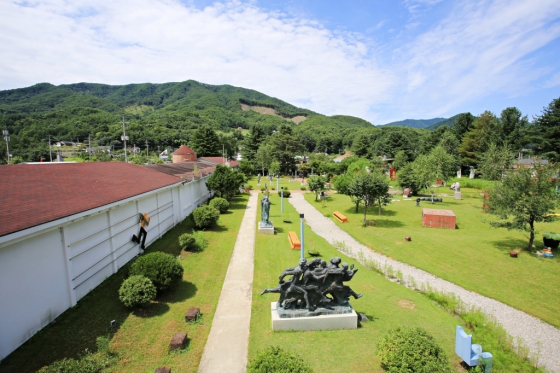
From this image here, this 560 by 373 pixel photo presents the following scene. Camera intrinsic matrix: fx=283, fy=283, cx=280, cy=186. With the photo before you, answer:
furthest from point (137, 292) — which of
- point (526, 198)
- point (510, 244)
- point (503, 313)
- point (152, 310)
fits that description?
point (510, 244)

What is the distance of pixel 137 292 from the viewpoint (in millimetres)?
8820

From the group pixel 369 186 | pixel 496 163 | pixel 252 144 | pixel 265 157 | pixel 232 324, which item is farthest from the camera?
pixel 252 144

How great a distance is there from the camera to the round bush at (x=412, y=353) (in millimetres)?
5949

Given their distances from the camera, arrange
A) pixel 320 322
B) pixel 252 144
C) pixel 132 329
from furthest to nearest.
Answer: pixel 252 144 < pixel 320 322 < pixel 132 329

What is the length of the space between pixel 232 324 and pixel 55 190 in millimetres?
8273

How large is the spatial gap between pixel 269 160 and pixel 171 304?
2169 inches

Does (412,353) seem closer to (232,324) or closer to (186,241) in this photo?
(232,324)

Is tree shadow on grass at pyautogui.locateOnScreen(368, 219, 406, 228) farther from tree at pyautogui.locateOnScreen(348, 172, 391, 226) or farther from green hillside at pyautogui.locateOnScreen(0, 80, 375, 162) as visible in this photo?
green hillside at pyautogui.locateOnScreen(0, 80, 375, 162)

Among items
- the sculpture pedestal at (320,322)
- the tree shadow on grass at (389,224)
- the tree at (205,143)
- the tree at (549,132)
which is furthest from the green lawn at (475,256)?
the tree at (205,143)

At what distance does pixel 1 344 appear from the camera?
655 centimetres

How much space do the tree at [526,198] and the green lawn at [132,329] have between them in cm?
1609

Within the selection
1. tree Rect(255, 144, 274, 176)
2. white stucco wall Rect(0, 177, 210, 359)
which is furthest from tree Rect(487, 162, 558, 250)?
tree Rect(255, 144, 274, 176)

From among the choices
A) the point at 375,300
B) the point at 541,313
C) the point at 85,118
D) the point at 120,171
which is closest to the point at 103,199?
the point at 120,171

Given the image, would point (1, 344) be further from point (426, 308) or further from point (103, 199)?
point (426, 308)
